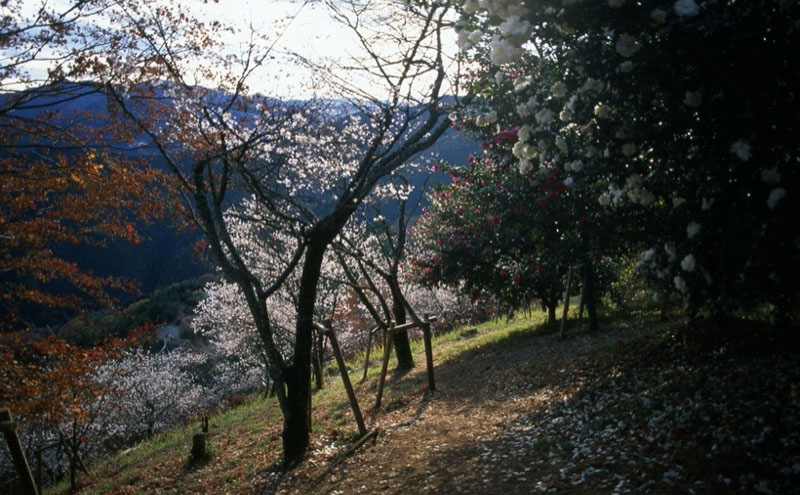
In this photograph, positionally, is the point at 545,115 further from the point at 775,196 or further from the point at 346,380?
the point at 346,380

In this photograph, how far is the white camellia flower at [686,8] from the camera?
335 cm

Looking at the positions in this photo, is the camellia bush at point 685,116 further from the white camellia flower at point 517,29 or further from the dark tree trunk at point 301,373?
the dark tree trunk at point 301,373

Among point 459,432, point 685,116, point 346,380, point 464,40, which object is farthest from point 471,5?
point 459,432

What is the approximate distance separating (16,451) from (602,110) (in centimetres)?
707

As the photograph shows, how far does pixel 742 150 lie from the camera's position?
3334 mm

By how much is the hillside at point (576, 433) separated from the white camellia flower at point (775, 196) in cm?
182

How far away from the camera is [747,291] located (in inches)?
145

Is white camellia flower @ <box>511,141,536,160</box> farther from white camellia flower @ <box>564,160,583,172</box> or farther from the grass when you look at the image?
the grass

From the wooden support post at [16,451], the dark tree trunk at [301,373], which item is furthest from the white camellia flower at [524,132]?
the wooden support post at [16,451]

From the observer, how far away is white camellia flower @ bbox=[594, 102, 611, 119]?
167 inches

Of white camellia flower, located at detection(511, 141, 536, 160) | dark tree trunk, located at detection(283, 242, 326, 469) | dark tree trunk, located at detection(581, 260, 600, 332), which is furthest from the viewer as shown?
dark tree trunk, located at detection(581, 260, 600, 332)

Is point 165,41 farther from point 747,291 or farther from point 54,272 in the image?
point 747,291

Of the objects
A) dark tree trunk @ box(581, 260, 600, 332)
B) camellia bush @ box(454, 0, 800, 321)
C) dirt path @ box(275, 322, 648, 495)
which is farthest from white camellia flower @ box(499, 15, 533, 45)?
dark tree trunk @ box(581, 260, 600, 332)

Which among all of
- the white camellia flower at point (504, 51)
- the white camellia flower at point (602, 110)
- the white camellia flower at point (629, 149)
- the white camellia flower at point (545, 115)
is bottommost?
the white camellia flower at point (629, 149)
